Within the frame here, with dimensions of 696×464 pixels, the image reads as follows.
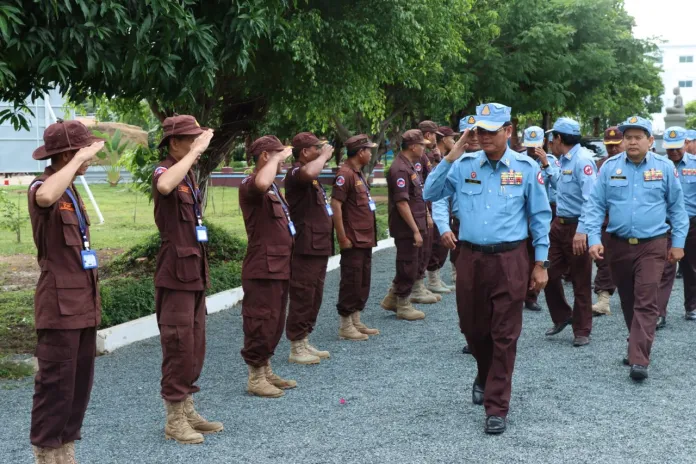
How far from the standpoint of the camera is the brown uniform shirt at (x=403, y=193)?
9070mm

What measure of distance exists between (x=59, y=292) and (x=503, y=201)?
9.27ft

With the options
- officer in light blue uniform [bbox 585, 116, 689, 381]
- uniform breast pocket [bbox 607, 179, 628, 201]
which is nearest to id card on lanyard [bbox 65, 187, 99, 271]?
officer in light blue uniform [bbox 585, 116, 689, 381]

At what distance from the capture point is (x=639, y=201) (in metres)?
6.86

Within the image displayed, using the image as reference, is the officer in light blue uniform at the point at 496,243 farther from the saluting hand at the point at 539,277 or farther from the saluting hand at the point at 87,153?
the saluting hand at the point at 87,153

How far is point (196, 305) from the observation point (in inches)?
211

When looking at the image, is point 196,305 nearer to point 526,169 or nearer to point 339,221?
point 526,169

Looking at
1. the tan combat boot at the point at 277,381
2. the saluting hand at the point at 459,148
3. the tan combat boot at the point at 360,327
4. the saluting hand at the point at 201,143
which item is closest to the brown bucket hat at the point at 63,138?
the saluting hand at the point at 201,143

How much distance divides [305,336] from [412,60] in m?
5.49

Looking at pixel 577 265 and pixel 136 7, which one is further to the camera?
pixel 577 265

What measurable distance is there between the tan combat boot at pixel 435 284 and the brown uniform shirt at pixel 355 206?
2796 millimetres

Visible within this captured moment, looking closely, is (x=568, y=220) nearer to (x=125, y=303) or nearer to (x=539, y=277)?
(x=539, y=277)

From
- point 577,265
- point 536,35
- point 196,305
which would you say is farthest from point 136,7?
point 536,35

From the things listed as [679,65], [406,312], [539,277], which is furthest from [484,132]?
[679,65]

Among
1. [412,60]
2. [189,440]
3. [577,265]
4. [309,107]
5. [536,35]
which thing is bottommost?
[189,440]
